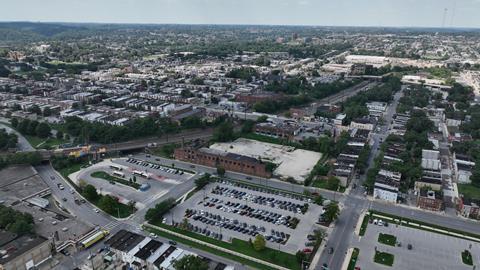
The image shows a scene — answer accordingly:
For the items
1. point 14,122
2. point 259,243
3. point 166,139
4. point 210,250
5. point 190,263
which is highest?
point 14,122

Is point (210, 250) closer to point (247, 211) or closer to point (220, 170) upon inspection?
point (247, 211)

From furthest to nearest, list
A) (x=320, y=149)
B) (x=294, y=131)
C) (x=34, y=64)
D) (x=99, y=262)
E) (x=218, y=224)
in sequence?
(x=34, y=64)
(x=294, y=131)
(x=320, y=149)
(x=218, y=224)
(x=99, y=262)

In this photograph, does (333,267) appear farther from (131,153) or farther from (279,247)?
(131,153)

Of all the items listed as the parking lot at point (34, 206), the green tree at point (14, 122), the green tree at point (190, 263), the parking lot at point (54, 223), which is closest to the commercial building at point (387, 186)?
the green tree at point (190, 263)

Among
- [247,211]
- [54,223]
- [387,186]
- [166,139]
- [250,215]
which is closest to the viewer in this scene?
[54,223]

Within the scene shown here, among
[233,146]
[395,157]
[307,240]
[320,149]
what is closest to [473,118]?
[395,157]

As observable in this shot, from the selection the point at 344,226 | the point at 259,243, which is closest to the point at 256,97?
the point at 344,226

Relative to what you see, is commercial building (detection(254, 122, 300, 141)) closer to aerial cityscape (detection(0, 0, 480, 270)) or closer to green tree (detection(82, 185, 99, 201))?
aerial cityscape (detection(0, 0, 480, 270))
